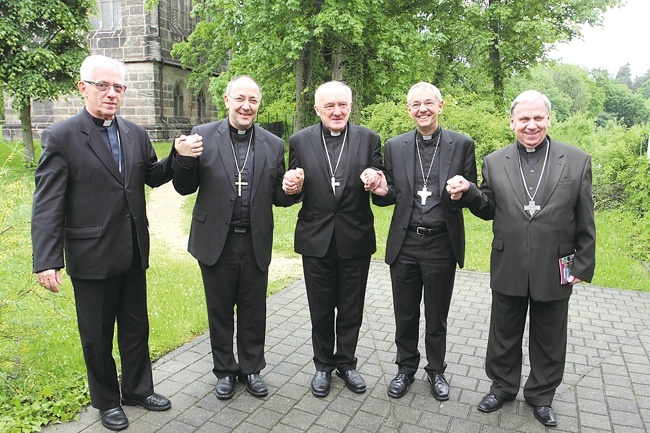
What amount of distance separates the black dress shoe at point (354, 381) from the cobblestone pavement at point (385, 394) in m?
0.05

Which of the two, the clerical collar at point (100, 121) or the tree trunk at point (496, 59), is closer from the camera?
the clerical collar at point (100, 121)

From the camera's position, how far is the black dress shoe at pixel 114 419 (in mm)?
3697

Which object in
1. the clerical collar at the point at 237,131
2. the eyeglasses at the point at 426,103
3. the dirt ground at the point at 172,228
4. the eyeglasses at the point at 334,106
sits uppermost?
the eyeglasses at the point at 426,103

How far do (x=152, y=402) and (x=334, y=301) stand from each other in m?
1.60

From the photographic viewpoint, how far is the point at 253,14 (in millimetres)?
14805

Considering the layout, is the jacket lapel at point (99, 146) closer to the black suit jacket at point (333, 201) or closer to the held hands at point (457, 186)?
the black suit jacket at point (333, 201)

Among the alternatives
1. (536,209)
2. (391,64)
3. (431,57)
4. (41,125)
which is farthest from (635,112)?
(536,209)

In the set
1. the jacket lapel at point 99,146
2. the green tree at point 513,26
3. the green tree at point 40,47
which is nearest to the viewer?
the jacket lapel at point 99,146

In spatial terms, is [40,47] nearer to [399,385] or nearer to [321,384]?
[321,384]

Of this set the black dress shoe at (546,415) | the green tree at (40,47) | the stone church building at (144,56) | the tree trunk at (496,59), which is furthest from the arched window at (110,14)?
the black dress shoe at (546,415)

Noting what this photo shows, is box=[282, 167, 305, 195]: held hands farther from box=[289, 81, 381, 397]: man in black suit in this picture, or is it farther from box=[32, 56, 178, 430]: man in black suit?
box=[32, 56, 178, 430]: man in black suit

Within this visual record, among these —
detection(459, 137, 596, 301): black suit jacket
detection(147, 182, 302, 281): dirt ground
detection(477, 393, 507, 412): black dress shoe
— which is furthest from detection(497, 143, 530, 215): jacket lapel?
detection(147, 182, 302, 281): dirt ground

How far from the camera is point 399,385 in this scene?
13.9 feet

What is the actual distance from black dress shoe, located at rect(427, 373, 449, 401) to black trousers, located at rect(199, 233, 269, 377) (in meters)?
1.40
